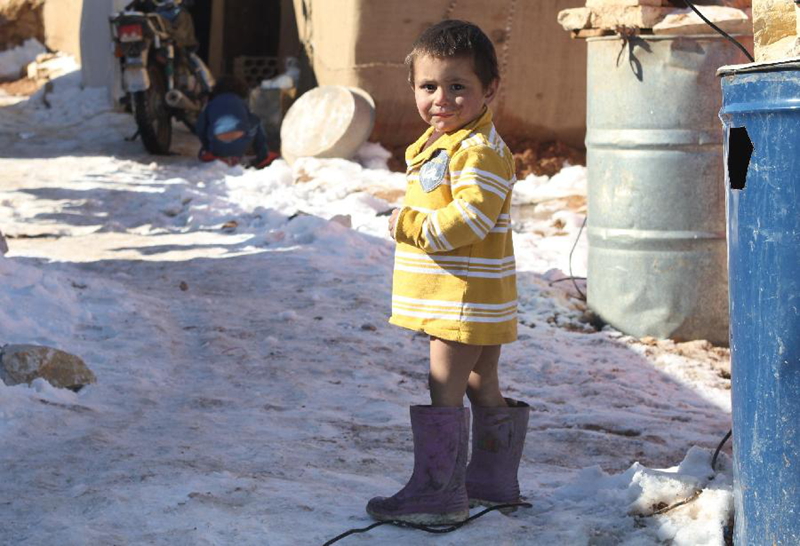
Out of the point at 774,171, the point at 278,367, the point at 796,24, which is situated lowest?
the point at 278,367

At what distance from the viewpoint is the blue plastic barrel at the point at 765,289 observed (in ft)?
7.86

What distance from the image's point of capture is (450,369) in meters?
3.03

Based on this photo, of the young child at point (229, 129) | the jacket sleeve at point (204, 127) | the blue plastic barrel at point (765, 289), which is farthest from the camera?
the jacket sleeve at point (204, 127)

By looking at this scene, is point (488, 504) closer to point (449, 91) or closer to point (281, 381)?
point (449, 91)

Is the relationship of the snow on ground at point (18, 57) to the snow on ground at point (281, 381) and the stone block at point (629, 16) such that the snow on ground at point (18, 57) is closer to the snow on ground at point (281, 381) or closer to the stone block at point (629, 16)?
the snow on ground at point (281, 381)

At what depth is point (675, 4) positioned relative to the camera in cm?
577

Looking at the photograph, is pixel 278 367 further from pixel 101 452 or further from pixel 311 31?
pixel 311 31

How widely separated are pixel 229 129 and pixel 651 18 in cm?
528

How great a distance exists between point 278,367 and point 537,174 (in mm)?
5175

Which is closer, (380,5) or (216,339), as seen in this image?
(216,339)

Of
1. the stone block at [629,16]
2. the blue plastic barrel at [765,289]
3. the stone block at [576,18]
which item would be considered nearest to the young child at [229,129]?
the stone block at [576,18]

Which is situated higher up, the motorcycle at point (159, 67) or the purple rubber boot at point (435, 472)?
the motorcycle at point (159, 67)

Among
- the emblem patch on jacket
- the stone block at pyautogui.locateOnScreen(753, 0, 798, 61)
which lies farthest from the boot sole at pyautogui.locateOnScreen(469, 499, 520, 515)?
the stone block at pyautogui.locateOnScreen(753, 0, 798, 61)

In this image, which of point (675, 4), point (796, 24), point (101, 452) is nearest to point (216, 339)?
point (101, 452)
